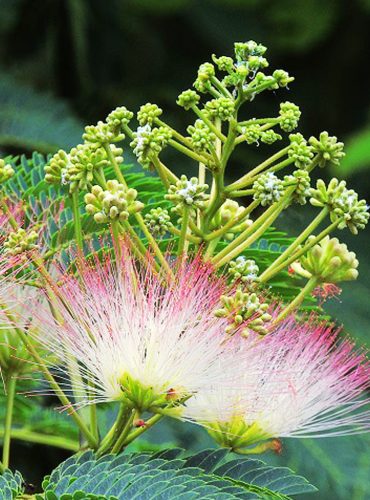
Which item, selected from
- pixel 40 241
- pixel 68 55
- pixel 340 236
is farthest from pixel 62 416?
pixel 68 55

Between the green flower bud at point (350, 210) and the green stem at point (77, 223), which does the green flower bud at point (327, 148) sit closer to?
the green flower bud at point (350, 210)

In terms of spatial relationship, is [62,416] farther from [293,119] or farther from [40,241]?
[293,119]

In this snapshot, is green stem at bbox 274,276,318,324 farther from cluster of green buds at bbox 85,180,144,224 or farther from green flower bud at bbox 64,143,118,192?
green flower bud at bbox 64,143,118,192

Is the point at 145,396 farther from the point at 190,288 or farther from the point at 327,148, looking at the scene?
the point at 327,148

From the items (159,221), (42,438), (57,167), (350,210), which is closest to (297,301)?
(350,210)

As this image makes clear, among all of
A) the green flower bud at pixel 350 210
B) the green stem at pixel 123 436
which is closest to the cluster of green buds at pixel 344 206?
the green flower bud at pixel 350 210
